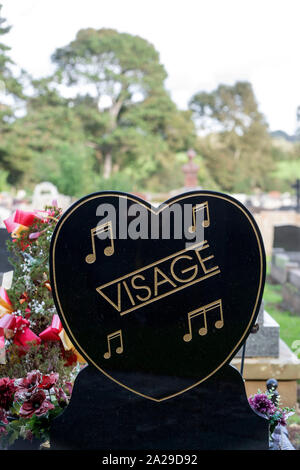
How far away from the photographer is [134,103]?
1320 inches

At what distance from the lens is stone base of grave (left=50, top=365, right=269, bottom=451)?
2164 millimetres

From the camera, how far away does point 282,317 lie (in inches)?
245

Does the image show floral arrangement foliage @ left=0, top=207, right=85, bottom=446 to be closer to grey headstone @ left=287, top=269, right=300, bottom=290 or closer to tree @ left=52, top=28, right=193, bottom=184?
grey headstone @ left=287, top=269, right=300, bottom=290

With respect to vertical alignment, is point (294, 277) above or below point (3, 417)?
above

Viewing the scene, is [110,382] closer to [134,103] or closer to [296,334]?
[296,334]

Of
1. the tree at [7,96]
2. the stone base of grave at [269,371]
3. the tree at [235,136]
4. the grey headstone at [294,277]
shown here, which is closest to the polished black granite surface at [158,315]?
the stone base of grave at [269,371]

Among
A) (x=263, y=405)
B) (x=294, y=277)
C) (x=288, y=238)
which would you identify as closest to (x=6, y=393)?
(x=263, y=405)

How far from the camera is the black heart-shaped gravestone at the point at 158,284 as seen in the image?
214 centimetres

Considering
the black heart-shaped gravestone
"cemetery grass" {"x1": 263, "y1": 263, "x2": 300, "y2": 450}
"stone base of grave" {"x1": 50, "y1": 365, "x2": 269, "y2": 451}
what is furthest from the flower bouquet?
"cemetery grass" {"x1": 263, "y1": 263, "x2": 300, "y2": 450}

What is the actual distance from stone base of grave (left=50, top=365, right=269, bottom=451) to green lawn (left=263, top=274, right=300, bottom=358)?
2278mm

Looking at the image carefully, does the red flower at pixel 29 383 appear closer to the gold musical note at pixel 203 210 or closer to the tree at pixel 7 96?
the gold musical note at pixel 203 210

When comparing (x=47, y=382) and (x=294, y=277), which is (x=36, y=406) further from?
(x=294, y=277)

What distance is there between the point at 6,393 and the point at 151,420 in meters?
0.71

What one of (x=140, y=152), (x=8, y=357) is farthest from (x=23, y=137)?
(x=8, y=357)
